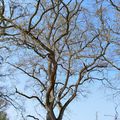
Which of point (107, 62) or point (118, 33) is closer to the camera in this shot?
point (118, 33)

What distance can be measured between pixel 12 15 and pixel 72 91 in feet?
24.4

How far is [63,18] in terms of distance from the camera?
18828mm

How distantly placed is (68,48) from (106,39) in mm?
2487

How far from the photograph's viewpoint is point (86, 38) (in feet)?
67.8

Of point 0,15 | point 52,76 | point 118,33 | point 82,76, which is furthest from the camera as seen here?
point 82,76

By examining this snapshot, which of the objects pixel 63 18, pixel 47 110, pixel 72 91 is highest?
pixel 63 18

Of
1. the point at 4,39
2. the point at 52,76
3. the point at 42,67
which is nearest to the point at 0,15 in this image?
the point at 4,39

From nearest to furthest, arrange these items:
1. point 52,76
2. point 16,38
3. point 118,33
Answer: point 16,38, point 118,33, point 52,76

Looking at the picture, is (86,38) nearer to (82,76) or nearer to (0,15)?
(82,76)

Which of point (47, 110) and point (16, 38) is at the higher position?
point (16, 38)

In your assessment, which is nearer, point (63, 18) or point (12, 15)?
point (12, 15)

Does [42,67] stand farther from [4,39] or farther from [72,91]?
[4,39]

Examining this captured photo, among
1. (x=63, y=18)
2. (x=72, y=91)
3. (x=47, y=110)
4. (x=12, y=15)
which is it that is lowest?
(x=47, y=110)

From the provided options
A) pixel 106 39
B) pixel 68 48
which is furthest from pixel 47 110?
pixel 106 39
